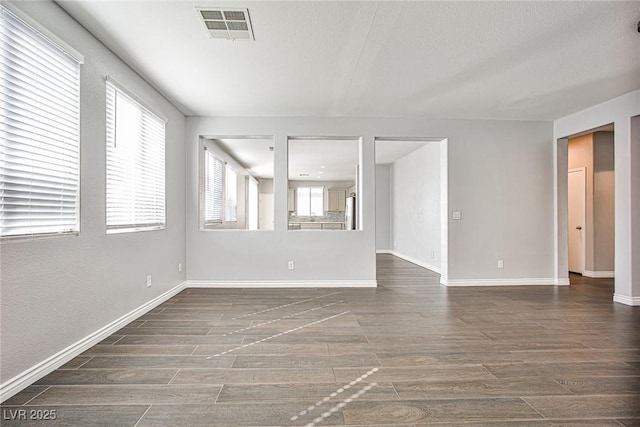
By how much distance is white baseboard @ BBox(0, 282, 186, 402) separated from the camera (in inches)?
77.2

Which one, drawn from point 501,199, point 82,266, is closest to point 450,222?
point 501,199

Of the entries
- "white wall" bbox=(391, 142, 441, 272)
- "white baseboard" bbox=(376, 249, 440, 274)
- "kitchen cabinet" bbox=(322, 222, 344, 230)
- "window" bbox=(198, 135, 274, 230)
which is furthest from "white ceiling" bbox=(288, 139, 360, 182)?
"white baseboard" bbox=(376, 249, 440, 274)

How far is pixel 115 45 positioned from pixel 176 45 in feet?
1.73

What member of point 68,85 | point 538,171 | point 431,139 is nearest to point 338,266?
point 431,139

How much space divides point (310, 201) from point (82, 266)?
10.6m

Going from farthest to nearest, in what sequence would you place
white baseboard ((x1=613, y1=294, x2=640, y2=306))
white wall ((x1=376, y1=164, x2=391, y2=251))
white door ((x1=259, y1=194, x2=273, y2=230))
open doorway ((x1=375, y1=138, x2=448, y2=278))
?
1. white door ((x1=259, y1=194, x2=273, y2=230))
2. white wall ((x1=376, y1=164, x2=391, y2=251))
3. open doorway ((x1=375, y1=138, x2=448, y2=278))
4. white baseboard ((x1=613, y1=294, x2=640, y2=306))

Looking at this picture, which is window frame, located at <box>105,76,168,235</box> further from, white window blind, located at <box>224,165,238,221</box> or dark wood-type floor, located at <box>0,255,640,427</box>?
white window blind, located at <box>224,165,238,221</box>

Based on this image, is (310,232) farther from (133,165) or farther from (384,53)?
(384,53)

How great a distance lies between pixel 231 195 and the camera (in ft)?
26.5

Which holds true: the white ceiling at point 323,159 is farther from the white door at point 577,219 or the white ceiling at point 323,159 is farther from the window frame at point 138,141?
the white door at point 577,219

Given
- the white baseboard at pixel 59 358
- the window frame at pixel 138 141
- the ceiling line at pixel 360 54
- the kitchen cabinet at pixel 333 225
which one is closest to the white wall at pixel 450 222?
the window frame at pixel 138 141

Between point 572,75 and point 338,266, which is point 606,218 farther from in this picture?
point 338,266

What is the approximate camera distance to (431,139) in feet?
16.9

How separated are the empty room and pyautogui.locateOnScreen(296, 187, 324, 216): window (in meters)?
7.10
